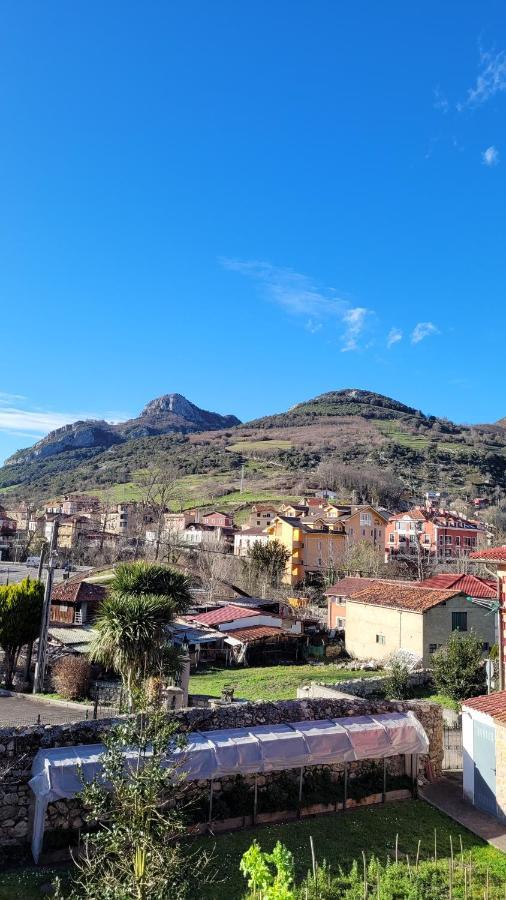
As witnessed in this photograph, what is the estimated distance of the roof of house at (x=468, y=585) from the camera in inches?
1309

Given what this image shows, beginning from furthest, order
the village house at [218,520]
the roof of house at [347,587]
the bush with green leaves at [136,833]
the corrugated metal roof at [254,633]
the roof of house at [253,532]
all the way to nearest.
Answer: the village house at [218,520] < the roof of house at [253,532] < the roof of house at [347,587] < the corrugated metal roof at [254,633] < the bush with green leaves at [136,833]

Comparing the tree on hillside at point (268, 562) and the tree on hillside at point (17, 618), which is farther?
the tree on hillside at point (268, 562)

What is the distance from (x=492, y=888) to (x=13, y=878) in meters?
7.57

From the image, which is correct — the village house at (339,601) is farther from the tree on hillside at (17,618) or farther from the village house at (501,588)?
the village house at (501,588)

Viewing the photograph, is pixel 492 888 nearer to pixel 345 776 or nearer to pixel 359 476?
pixel 345 776

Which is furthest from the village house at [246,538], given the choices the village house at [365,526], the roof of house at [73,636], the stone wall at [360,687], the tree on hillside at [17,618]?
the tree on hillside at [17,618]

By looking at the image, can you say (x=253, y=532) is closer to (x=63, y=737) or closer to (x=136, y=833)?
(x=63, y=737)

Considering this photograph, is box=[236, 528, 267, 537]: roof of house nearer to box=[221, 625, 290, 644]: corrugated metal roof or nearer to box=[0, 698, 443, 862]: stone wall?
box=[221, 625, 290, 644]: corrugated metal roof

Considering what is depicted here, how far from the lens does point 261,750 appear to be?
488 inches

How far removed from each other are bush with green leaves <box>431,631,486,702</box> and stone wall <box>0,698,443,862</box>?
31.6 feet

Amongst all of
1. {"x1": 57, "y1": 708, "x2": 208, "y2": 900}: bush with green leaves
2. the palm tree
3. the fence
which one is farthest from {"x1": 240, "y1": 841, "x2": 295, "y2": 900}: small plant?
the fence

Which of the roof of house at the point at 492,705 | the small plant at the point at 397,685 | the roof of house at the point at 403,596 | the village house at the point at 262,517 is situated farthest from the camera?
the village house at the point at 262,517

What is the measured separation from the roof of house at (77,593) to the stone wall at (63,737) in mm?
25000

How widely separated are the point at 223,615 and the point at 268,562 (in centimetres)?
2637
